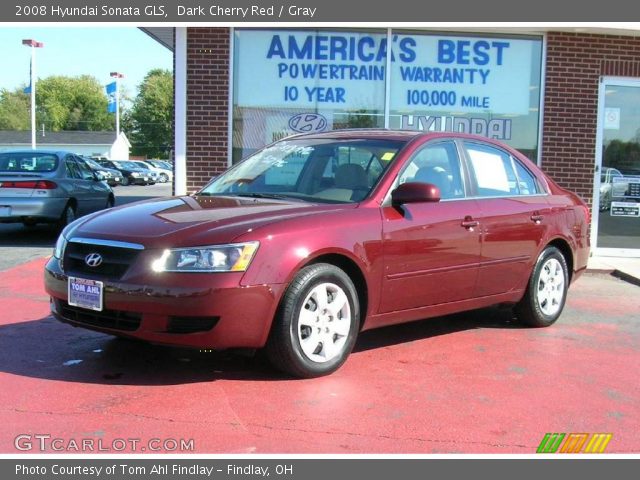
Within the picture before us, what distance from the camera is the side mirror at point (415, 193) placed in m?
5.07

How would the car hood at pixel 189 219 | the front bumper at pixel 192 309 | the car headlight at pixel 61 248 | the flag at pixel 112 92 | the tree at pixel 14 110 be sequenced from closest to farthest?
the front bumper at pixel 192 309 < the car hood at pixel 189 219 < the car headlight at pixel 61 248 < the flag at pixel 112 92 < the tree at pixel 14 110

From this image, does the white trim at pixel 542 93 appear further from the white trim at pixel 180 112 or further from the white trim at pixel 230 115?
the white trim at pixel 180 112

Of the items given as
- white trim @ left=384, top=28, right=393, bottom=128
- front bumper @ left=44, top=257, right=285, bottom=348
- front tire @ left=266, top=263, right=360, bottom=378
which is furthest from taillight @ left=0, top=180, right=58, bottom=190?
front tire @ left=266, top=263, right=360, bottom=378

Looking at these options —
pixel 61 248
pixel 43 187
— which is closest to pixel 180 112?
pixel 43 187

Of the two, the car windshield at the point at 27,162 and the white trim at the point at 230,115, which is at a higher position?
the white trim at the point at 230,115

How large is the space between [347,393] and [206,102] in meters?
6.79

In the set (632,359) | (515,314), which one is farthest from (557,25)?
(632,359)

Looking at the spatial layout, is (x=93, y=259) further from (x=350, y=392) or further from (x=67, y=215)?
(x=67, y=215)

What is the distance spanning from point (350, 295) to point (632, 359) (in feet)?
7.72

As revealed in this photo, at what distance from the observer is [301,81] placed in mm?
10641

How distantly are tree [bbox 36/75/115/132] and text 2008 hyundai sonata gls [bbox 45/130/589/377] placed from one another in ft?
344

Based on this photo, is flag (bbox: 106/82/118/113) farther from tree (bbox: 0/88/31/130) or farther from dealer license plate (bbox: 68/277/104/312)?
dealer license plate (bbox: 68/277/104/312)

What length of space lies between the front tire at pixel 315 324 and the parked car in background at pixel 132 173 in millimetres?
44556

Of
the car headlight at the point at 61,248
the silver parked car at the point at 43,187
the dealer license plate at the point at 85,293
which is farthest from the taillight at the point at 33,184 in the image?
the dealer license plate at the point at 85,293
